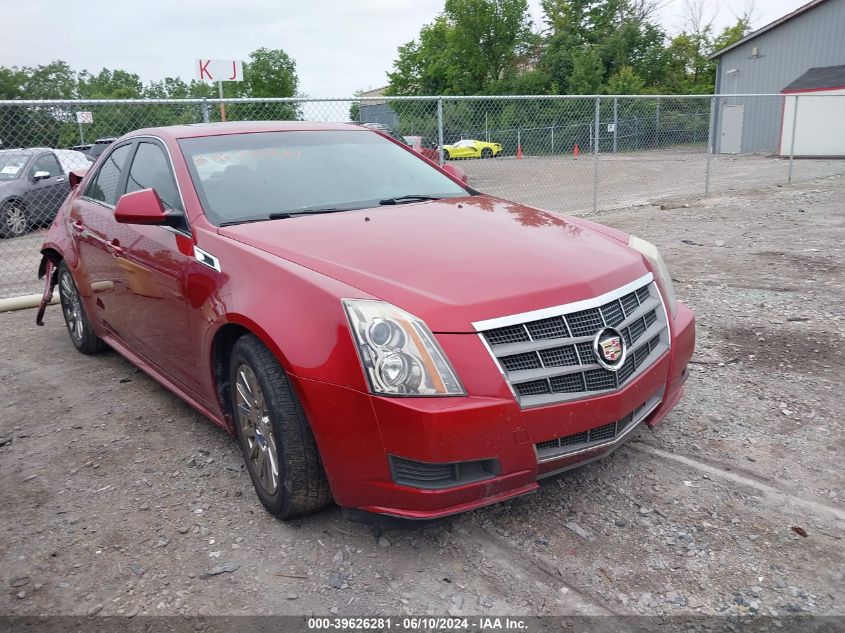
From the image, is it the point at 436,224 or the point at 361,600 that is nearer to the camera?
the point at 361,600

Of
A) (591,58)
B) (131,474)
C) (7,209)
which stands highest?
(591,58)

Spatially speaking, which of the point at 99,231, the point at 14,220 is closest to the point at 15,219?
the point at 14,220

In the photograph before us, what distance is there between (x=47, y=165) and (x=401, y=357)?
11.6 m

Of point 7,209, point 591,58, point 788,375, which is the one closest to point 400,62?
point 591,58

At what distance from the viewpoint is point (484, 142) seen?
12133 millimetres

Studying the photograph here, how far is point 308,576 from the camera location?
2.65 m

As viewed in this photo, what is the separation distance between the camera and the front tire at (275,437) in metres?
2.71

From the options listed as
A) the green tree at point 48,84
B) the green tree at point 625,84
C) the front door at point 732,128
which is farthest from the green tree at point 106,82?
the front door at point 732,128

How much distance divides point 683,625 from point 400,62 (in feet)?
216

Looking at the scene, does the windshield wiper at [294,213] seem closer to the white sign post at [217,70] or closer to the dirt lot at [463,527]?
the dirt lot at [463,527]

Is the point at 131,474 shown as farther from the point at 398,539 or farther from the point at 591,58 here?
the point at 591,58

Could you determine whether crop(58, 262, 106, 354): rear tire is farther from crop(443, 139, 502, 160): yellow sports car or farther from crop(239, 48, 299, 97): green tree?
crop(239, 48, 299, 97): green tree

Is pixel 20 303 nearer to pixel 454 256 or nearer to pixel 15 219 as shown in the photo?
pixel 15 219

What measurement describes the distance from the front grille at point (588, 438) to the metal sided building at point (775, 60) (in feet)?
79.8
